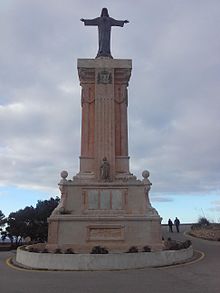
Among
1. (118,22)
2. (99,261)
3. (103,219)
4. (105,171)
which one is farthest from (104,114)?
(99,261)

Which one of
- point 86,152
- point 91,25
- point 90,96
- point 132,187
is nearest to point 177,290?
point 132,187

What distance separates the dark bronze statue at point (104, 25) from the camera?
26.3 m

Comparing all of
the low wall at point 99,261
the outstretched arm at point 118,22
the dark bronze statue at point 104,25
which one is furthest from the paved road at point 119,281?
the outstretched arm at point 118,22

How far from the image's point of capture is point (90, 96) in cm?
2453

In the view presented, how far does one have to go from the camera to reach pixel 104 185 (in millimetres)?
21781

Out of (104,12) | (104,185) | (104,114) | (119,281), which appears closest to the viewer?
(119,281)

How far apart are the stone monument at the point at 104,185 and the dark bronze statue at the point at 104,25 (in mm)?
86

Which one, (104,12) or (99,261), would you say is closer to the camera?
(99,261)

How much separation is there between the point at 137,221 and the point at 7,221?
2909cm

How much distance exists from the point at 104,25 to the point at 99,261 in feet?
58.3

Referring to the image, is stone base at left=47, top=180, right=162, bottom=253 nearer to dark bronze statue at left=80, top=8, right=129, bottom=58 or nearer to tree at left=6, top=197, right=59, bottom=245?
dark bronze statue at left=80, top=8, right=129, bottom=58

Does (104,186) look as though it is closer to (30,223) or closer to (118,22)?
(118,22)

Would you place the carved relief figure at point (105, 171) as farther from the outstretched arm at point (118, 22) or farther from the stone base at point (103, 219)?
the outstretched arm at point (118, 22)

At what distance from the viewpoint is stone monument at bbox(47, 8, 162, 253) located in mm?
20141
